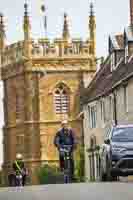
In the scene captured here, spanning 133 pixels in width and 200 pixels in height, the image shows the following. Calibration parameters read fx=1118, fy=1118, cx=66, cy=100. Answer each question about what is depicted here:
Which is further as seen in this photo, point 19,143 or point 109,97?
point 19,143

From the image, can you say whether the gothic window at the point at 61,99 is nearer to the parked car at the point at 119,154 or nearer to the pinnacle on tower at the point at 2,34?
the pinnacle on tower at the point at 2,34

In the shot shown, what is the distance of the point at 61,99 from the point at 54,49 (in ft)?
14.9

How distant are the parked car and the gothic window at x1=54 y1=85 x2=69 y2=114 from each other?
70277mm

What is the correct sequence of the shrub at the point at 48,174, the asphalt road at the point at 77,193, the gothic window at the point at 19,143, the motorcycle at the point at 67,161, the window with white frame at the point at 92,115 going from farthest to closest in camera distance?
the gothic window at the point at 19,143 → the shrub at the point at 48,174 → the window with white frame at the point at 92,115 → the motorcycle at the point at 67,161 → the asphalt road at the point at 77,193

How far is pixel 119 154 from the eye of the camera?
28.1m

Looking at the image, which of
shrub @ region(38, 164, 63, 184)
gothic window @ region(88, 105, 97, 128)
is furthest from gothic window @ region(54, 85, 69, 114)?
gothic window @ region(88, 105, 97, 128)

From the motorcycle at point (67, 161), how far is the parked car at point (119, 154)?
0.95 m

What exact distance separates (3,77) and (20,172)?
72135 millimetres

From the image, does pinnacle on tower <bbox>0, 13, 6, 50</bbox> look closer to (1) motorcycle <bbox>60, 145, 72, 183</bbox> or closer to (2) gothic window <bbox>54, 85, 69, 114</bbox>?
(2) gothic window <bbox>54, 85, 69, 114</bbox>

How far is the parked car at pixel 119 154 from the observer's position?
28000 millimetres

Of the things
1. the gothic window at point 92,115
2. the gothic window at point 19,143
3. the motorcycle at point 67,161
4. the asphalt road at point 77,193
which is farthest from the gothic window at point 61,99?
the asphalt road at point 77,193

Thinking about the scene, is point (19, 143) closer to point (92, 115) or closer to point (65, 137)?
point (92, 115)

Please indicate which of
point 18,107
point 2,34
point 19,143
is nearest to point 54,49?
point 18,107

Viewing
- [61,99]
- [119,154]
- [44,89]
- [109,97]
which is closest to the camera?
[119,154]
